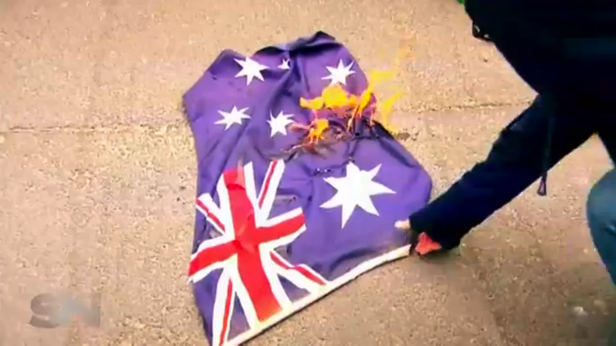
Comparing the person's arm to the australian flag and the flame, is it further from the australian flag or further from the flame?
the flame

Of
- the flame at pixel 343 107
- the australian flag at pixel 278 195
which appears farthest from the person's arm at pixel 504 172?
the flame at pixel 343 107

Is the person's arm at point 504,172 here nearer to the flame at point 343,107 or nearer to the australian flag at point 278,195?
the australian flag at point 278,195

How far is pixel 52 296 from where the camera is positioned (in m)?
1.38

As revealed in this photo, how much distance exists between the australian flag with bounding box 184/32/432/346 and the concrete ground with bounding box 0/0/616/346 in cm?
3

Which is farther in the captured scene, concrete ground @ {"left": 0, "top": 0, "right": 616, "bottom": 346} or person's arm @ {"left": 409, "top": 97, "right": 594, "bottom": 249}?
concrete ground @ {"left": 0, "top": 0, "right": 616, "bottom": 346}

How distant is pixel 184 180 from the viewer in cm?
156

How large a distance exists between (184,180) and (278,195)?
178mm

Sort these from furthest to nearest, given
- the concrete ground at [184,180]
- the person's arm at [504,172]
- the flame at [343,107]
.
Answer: the flame at [343,107] < the concrete ground at [184,180] < the person's arm at [504,172]

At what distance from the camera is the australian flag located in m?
1.38

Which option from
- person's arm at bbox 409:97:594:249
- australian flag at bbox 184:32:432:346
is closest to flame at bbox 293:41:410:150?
australian flag at bbox 184:32:432:346

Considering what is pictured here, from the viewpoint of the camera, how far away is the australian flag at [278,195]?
1.38 metres

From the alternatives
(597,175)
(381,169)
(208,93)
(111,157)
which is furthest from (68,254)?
(597,175)

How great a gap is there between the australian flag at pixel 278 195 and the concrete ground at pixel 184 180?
1.3 inches

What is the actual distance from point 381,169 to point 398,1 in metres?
0.54
